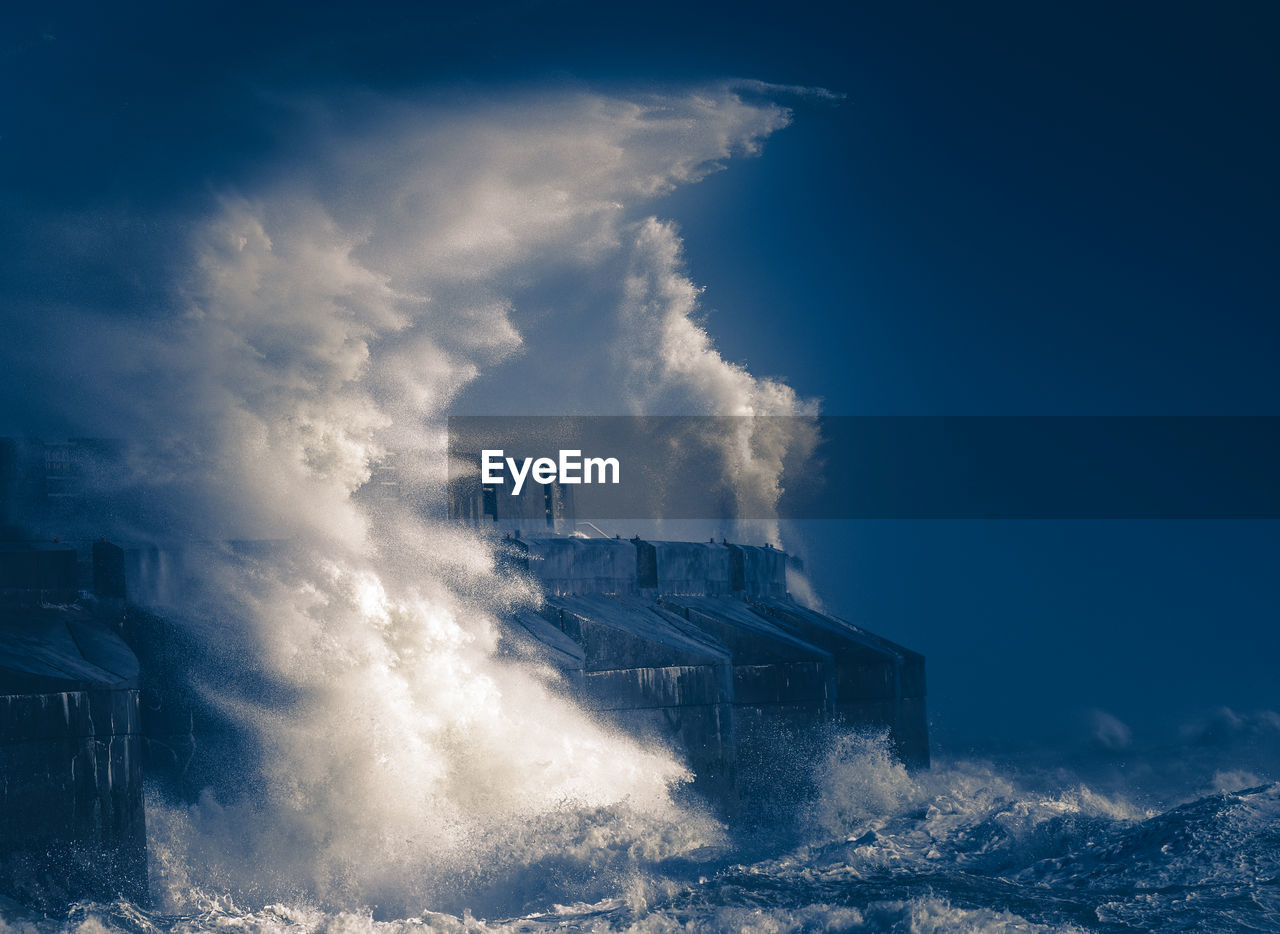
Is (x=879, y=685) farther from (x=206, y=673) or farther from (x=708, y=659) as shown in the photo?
(x=206, y=673)

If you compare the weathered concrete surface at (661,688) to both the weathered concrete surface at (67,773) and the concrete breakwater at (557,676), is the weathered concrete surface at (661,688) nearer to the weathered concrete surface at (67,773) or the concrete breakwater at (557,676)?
the concrete breakwater at (557,676)

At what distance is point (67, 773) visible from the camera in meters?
15.5

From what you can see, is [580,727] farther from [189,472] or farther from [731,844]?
[189,472]

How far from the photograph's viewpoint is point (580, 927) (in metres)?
16.8

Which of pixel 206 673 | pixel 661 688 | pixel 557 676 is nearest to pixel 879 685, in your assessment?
pixel 661 688

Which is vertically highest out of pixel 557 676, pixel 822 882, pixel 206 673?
pixel 206 673

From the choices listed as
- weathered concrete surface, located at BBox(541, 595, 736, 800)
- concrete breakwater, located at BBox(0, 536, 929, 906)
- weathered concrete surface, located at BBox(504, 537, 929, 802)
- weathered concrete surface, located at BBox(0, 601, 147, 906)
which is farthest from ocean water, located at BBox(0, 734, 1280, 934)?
weathered concrete surface, located at BBox(504, 537, 929, 802)

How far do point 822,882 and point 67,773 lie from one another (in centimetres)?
1146

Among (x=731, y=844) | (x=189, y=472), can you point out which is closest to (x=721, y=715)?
(x=731, y=844)

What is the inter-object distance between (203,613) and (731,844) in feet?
36.0

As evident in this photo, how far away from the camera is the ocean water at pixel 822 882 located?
49.8 feet

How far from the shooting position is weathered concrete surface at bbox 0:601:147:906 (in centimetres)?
1494

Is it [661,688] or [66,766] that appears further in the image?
[661,688]

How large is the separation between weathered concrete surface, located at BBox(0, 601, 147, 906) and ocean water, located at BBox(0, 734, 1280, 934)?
0.57 metres
